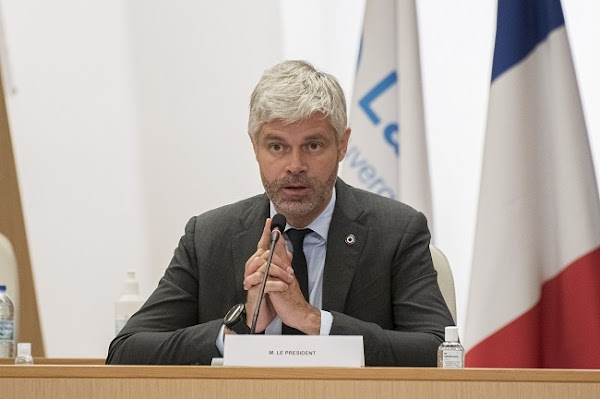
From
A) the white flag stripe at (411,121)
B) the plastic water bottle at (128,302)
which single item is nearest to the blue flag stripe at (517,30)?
the white flag stripe at (411,121)

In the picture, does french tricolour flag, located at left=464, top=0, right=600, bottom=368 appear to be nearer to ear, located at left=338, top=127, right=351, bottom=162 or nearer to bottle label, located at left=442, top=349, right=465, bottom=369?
ear, located at left=338, top=127, right=351, bottom=162

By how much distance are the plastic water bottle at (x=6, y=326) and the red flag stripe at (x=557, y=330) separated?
5.96 ft

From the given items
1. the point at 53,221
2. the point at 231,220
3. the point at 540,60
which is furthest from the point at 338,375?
the point at 53,221

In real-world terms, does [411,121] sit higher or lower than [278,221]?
higher

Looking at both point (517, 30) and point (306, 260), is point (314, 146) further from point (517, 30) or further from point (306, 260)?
point (517, 30)

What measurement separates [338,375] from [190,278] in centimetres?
117

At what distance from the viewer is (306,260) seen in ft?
10.5

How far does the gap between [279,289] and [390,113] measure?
2.17 metres

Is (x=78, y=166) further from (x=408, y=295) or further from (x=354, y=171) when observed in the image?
(x=408, y=295)

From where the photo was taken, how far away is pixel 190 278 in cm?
326

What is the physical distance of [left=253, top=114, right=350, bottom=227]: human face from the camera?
3.05 metres

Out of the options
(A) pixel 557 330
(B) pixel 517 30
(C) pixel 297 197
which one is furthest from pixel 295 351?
(B) pixel 517 30

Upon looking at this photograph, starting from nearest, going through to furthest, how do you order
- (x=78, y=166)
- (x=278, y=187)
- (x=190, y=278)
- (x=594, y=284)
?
(x=278, y=187) → (x=190, y=278) → (x=594, y=284) → (x=78, y=166)

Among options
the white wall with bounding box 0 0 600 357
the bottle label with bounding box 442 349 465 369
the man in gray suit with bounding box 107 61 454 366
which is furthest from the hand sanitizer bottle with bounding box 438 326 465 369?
the white wall with bounding box 0 0 600 357
